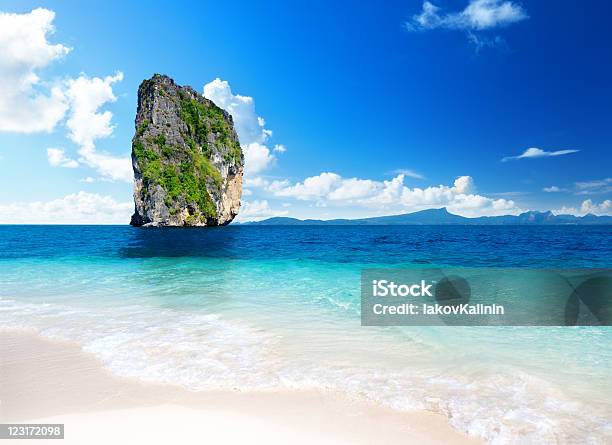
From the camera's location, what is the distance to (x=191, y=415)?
13.3ft

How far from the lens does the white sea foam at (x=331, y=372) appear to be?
13.1 ft

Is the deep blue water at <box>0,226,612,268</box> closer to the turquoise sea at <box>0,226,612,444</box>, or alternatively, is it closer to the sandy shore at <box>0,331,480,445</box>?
the turquoise sea at <box>0,226,612,444</box>

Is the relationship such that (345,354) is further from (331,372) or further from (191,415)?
(191,415)

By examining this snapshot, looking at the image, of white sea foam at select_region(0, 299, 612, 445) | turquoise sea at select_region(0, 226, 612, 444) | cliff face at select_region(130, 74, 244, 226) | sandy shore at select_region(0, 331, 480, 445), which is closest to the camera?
sandy shore at select_region(0, 331, 480, 445)

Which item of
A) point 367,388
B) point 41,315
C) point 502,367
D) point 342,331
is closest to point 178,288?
point 41,315

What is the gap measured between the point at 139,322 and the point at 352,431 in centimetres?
641

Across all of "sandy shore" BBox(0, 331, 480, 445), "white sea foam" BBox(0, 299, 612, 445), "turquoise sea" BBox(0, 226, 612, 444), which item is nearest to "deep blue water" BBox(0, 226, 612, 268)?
"turquoise sea" BBox(0, 226, 612, 444)

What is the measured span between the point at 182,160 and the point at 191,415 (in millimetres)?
96476

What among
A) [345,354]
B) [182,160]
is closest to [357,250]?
[345,354]

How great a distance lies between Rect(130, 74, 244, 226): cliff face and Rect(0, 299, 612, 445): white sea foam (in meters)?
82.6

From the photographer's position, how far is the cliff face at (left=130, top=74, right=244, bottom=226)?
280 ft

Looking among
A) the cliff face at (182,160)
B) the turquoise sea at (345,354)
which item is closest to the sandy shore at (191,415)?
the turquoise sea at (345,354)

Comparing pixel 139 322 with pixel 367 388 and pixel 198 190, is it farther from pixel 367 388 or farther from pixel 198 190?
pixel 198 190

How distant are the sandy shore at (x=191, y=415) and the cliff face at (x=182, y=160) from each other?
85.2 meters
